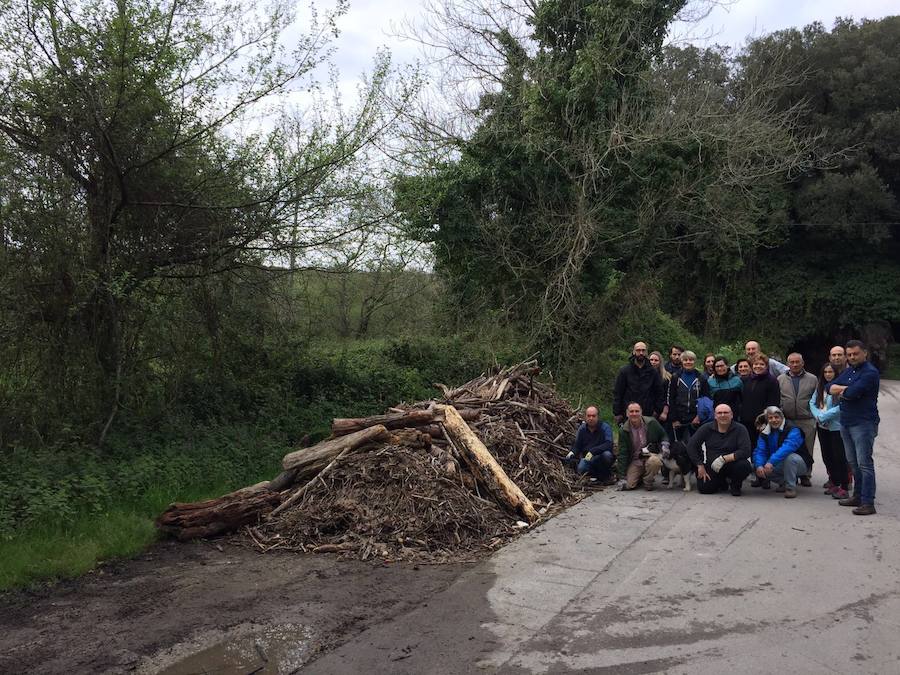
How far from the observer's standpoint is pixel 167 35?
10.1 metres

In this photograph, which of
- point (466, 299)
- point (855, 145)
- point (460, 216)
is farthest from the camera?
point (855, 145)

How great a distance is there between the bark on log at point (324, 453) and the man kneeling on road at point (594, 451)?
3075 mm

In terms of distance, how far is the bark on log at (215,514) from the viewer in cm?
823

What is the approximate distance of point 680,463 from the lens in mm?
10336

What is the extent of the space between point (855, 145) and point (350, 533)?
33922 millimetres

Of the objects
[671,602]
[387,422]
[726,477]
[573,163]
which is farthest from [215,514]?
[573,163]

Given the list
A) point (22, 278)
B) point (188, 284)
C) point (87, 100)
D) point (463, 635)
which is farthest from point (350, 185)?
point (463, 635)

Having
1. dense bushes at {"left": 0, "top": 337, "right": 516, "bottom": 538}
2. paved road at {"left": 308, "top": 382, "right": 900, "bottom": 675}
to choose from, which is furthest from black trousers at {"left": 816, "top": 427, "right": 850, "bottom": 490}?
dense bushes at {"left": 0, "top": 337, "right": 516, "bottom": 538}

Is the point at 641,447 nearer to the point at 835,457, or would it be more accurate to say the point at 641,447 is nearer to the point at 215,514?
the point at 835,457

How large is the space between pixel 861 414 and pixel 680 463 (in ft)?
8.16

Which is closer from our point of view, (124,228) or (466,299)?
(124,228)

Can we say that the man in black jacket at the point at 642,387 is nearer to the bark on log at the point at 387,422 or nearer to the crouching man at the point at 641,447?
the crouching man at the point at 641,447

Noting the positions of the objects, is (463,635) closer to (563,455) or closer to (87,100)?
(563,455)

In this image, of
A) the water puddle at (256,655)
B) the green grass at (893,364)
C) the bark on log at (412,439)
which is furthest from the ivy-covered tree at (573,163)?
the green grass at (893,364)
